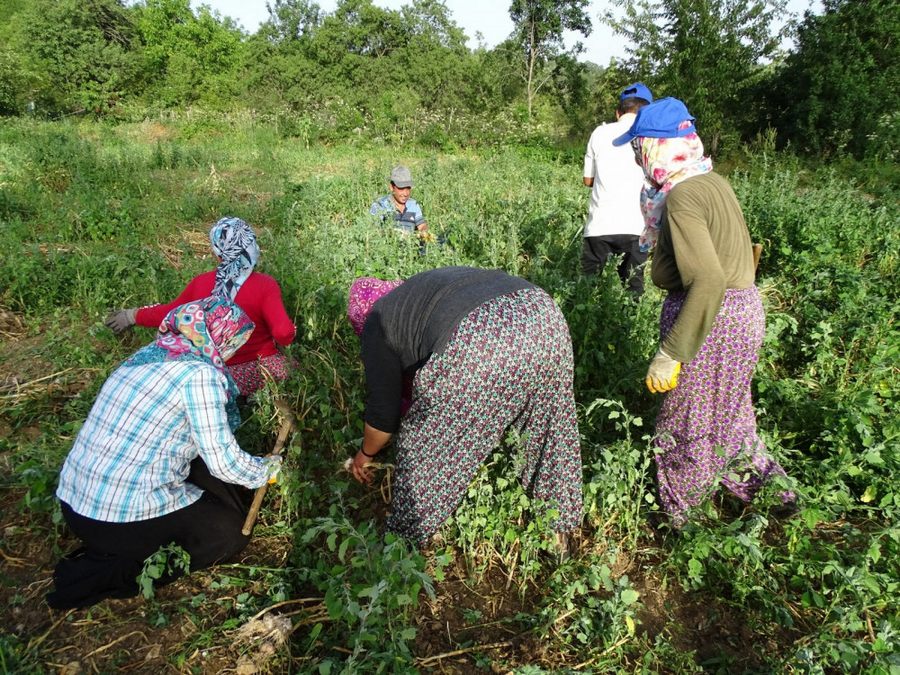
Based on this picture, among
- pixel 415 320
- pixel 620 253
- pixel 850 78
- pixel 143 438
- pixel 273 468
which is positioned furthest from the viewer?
pixel 850 78

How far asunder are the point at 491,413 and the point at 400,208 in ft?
11.5

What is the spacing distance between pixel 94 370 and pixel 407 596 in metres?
2.79

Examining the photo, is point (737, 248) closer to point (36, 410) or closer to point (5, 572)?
point (5, 572)

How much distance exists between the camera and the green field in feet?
6.02

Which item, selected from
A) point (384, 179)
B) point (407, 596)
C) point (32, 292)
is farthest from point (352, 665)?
point (384, 179)

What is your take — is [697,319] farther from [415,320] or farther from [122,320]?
[122,320]

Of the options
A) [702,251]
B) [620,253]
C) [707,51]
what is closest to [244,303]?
[702,251]

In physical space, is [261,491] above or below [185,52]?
below

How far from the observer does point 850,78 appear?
33.6 ft

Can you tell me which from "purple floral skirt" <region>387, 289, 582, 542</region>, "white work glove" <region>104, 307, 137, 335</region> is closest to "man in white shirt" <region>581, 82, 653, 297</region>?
"purple floral skirt" <region>387, 289, 582, 542</region>

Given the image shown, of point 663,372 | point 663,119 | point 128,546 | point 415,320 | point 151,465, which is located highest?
point 663,119

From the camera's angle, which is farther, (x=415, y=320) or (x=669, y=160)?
(x=669, y=160)

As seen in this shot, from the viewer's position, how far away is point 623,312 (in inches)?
128

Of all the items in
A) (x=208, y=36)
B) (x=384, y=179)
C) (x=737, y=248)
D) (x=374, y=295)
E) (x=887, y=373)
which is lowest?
(x=887, y=373)
